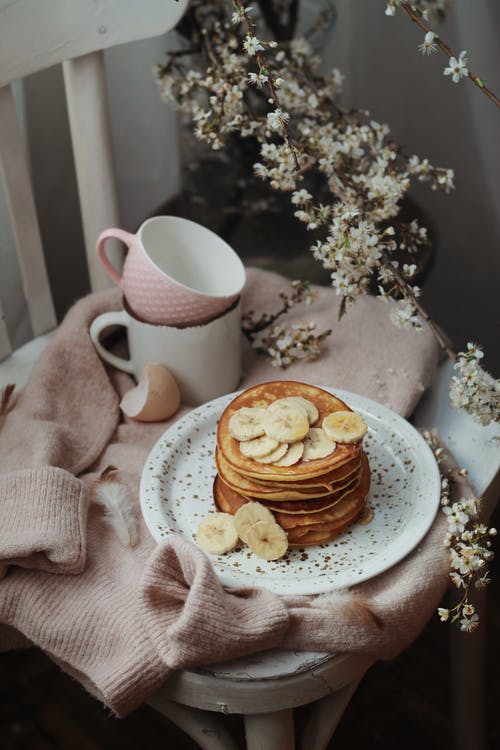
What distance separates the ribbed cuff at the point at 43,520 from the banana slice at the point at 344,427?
0.22 metres

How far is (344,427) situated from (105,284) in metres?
0.48

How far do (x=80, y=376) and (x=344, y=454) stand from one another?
35 centimetres

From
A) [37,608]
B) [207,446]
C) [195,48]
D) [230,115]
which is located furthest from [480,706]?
[195,48]

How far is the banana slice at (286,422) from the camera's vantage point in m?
0.73

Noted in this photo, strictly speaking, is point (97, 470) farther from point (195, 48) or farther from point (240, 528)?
point (195, 48)

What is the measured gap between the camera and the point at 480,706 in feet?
3.52

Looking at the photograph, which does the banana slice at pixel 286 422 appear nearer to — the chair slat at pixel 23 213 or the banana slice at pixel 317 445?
the banana slice at pixel 317 445

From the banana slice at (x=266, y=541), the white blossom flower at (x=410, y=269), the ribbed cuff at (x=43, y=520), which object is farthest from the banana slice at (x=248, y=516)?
the white blossom flower at (x=410, y=269)

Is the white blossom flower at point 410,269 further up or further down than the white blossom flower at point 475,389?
further up

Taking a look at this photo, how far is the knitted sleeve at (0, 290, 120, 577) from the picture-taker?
73 centimetres

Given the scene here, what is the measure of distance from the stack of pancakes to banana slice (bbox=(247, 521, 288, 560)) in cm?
1

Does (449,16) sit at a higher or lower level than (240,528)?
higher

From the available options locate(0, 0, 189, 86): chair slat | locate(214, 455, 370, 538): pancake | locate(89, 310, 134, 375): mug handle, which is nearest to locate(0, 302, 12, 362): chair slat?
locate(89, 310, 134, 375): mug handle

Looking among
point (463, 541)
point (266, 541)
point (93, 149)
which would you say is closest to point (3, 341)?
point (93, 149)
